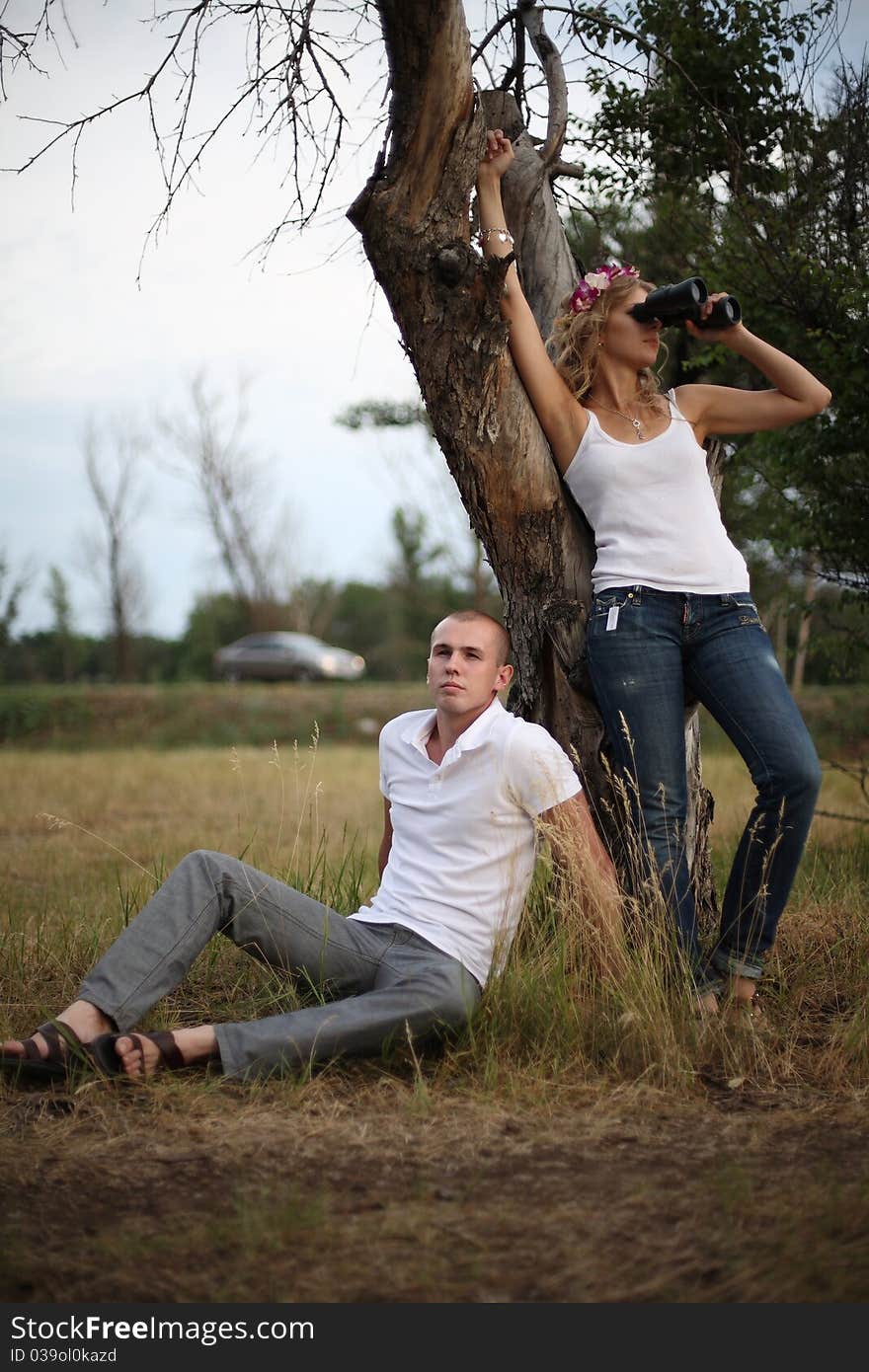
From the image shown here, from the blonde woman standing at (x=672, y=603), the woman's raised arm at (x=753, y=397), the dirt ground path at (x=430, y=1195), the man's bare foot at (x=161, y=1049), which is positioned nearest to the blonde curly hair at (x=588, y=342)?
the blonde woman standing at (x=672, y=603)

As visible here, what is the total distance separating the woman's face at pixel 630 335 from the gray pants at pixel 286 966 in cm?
183

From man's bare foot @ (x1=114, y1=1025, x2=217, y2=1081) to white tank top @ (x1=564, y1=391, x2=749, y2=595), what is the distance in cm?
166

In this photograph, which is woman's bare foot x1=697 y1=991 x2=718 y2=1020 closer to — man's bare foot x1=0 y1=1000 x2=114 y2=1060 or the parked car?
man's bare foot x1=0 y1=1000 x2=114 y2=1060

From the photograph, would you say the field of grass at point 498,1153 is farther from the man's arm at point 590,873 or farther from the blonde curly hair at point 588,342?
the blonde curly hair at point 588,342

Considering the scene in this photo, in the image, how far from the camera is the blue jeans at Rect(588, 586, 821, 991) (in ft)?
10.4

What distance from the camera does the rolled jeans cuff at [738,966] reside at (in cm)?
322

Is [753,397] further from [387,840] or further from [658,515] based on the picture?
[387,840]

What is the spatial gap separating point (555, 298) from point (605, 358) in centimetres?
53

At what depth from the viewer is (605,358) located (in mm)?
3537

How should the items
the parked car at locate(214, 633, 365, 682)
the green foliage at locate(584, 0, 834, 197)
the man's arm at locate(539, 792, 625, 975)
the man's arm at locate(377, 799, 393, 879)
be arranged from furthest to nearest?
the parked car at locate(214, 633, 365, 682), the green foliage at locate(584, 0, 834, 197), the man's arm at locate(377, 799, 393, 879), the man's arm at locate(539, 792, 625, 975)

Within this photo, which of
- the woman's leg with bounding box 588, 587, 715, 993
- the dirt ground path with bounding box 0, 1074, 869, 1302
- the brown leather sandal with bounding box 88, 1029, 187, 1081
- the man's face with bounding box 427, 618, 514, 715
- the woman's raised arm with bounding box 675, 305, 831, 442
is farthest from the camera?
the woman's raised arm with bounding box 675, 305, 831, 442

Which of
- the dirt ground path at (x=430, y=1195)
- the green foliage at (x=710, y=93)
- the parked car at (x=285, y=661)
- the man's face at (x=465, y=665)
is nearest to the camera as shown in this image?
the dirt ground path at (x=430, y=1195)

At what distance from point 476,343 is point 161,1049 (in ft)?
6.98

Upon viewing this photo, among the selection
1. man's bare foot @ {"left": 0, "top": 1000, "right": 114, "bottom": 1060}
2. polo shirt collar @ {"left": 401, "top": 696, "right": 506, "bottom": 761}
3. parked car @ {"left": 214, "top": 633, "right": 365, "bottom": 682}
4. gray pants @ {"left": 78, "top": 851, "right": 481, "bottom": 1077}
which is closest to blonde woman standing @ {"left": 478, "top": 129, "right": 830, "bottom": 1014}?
polo shirt collar @ {"left": 401, "top": 696, "right": 506, "bottom": 761}
